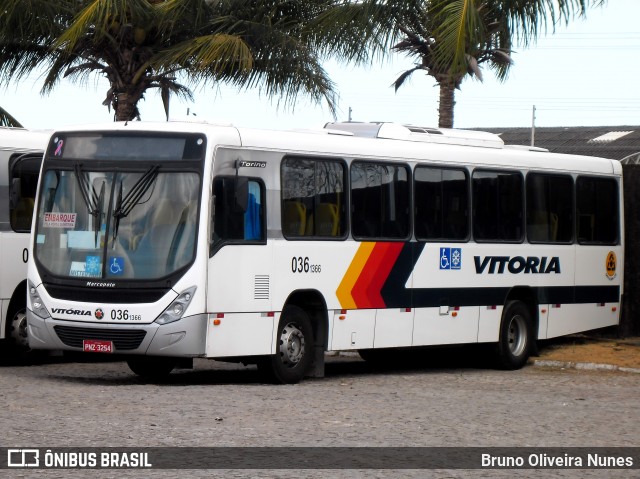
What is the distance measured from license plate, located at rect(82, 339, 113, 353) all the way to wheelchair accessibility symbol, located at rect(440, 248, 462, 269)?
5078mm

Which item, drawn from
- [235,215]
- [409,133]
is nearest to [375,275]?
[409,133]

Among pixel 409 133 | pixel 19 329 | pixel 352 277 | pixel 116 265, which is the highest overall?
pixel 409 133

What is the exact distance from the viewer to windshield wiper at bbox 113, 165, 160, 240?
15906 mm

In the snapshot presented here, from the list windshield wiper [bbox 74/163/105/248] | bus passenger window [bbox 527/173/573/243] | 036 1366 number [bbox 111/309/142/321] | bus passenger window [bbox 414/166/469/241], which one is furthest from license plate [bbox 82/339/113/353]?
bus passenger window [bbox 527/173/573/243]

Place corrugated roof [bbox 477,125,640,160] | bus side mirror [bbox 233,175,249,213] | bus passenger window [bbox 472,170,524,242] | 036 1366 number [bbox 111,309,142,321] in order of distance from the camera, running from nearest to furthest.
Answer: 036 1366 number [bbox 111,309,142,321], bus side mirror [bbox 233,175,249,213], bus passenger window [bbox 472,170,524,242], corrugated roof [bbox 477,125,640,160]

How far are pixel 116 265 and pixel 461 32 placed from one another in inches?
282

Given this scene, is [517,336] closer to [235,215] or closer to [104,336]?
[235,215]

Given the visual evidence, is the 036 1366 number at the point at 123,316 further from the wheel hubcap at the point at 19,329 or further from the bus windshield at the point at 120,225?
the wheel hubcap at the point at 19,329

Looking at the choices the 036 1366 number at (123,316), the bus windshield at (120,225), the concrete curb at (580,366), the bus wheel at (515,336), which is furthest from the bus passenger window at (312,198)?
the concrete curb at (580,366)

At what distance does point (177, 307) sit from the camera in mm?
15602

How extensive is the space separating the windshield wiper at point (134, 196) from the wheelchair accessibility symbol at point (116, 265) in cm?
24

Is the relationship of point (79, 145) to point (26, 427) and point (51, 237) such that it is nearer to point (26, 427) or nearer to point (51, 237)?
point (51, 237)

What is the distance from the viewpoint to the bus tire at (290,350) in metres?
16.5

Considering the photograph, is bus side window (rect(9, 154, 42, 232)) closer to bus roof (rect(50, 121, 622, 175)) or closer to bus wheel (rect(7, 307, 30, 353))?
bus wheel (rect(7, 307, 30, 353))
